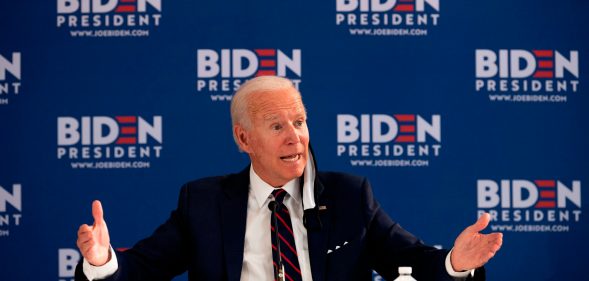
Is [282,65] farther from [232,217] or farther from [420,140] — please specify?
[232,217]

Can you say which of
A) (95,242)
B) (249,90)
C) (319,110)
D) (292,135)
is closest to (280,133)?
(292,135)

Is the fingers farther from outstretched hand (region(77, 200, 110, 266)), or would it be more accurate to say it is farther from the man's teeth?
the man's teeth

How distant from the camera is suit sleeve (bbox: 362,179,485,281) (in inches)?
96.0

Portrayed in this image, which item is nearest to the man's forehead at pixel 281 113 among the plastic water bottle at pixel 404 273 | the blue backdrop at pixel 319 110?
the plastic water bottle at pixel 404 273

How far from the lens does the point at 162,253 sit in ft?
8.68

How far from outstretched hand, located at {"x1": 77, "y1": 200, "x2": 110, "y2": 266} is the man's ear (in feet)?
2.23

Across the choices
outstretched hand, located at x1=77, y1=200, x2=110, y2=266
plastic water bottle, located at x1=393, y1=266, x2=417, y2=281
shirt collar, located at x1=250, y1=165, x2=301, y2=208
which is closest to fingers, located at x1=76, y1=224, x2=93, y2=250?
outstretched hand, located at x1=77, y1=200, x2=110, y2=266

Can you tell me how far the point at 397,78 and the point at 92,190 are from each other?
1.87m

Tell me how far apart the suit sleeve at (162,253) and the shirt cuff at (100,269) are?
0.13m

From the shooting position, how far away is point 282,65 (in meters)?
4.27

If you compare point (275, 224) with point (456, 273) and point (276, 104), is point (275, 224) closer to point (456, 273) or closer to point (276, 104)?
point (276, 104)

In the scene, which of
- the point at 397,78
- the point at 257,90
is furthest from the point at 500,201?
the point at 257,90

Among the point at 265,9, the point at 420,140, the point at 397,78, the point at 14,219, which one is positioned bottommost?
the point at 14,219

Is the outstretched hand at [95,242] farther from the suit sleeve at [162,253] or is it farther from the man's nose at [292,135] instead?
the man's nose at [292,135]
